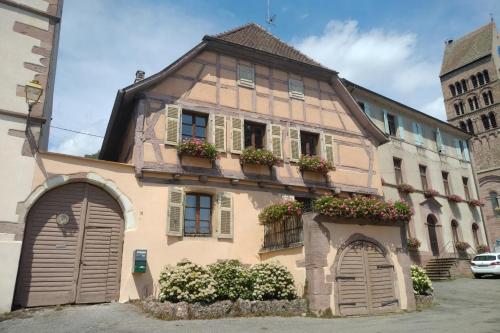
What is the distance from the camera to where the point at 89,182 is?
405 inches

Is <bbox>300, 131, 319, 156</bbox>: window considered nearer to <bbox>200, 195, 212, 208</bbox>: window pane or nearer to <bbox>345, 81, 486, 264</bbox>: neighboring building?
<bbox>200, 195, 212, 208</bbox>: window pane

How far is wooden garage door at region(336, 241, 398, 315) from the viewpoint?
31.4 feet

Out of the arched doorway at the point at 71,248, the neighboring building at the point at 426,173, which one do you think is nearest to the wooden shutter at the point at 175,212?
the arched doorway at the point at 71,248

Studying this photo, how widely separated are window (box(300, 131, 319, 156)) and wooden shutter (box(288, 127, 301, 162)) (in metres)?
0.47

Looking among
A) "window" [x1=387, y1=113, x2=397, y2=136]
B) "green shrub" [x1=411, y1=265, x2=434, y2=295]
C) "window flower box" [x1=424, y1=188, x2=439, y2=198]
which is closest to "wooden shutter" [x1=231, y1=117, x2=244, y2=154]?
"green shrub" [x1=411, y1=265, x2=434, y2=295]

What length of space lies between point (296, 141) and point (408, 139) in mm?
9805

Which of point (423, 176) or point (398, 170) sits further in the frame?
point (423, 176)

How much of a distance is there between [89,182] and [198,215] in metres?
3.05

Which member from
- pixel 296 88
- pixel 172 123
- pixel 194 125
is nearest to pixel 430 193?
pixel 296 88

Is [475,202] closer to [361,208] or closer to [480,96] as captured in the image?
[361,208]

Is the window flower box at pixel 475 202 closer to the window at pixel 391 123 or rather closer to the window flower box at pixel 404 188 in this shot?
the window flower box at pixel 404 188

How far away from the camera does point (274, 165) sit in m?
13.1

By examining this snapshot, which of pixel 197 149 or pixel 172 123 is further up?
pixel 172 123

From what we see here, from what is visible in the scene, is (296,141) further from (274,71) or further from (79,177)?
(79,177)
